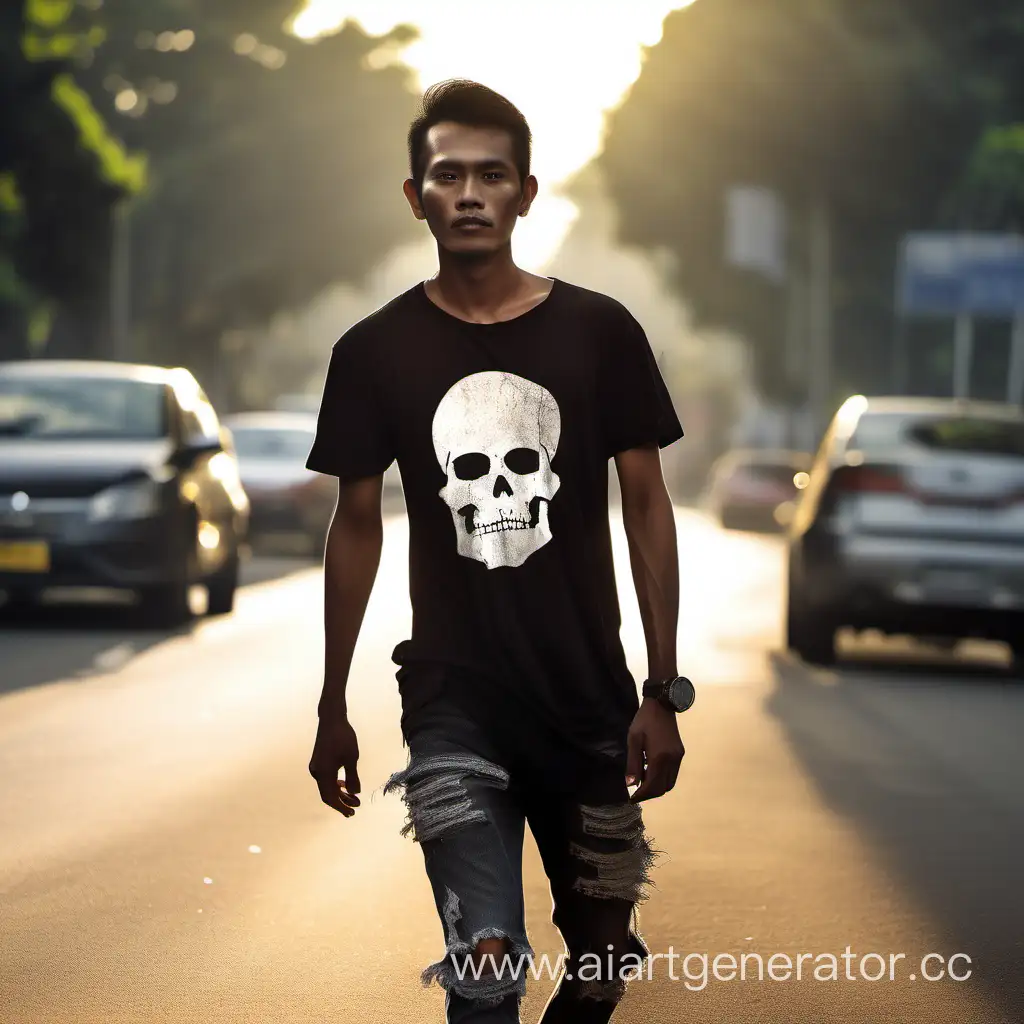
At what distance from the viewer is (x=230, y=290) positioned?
5259 cm

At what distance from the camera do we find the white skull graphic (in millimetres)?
3967

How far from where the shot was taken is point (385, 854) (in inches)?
299

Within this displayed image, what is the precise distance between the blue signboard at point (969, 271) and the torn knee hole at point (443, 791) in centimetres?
4100

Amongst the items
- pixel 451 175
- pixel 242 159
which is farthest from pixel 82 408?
pixel 242 159

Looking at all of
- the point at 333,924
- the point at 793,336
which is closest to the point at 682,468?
the point at 793,336

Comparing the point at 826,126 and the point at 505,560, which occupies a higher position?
the point at 505,560

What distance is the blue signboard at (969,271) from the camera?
4481cm

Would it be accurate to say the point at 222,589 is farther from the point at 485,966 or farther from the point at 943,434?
the point at 485,966

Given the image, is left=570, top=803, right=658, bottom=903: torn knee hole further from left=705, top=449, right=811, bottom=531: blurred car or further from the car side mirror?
left=705, top=449, right=811, bottom=531: blurred car

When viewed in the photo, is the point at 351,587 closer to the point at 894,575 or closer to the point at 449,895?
the point at 449,895

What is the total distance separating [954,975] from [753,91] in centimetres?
4497

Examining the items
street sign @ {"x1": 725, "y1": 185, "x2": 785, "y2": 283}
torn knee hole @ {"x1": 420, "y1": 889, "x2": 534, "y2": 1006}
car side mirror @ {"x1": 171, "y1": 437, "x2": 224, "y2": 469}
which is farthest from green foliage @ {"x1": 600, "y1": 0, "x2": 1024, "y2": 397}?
torn knee hole @ {"x1": 420, "y1": 889, "x2": 534, "y2": 1006}

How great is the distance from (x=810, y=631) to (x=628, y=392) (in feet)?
33.4

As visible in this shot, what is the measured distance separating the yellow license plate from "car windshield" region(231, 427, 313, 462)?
40.0 feet
